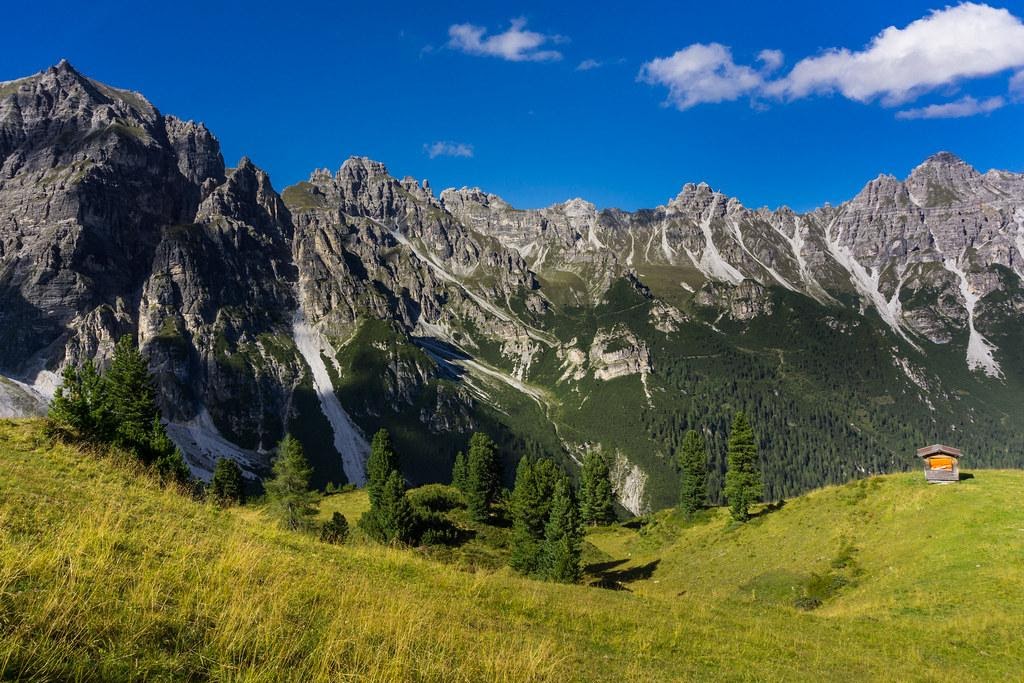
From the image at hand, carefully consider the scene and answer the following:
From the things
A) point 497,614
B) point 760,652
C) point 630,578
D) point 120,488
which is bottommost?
point 630,578

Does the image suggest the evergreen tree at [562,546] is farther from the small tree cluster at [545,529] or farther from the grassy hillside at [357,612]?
the grassy hillside at [357,612]

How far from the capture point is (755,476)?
183 ft

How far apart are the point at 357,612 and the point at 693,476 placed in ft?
227

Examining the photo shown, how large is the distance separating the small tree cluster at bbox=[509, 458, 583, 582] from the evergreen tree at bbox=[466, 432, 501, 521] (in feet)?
18.0

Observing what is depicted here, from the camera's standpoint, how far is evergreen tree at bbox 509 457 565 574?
44144 millimetres

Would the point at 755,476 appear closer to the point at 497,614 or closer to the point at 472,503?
the point at 472,503

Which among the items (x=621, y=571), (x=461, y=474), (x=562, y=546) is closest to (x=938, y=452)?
(x=621, y=571)

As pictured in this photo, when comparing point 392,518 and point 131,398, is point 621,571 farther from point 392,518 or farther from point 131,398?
point 131,398

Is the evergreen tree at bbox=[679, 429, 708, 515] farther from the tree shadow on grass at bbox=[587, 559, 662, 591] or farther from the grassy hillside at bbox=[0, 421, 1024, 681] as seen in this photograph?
the grassy hillside at bbox=[0, 421, 1024, 681]

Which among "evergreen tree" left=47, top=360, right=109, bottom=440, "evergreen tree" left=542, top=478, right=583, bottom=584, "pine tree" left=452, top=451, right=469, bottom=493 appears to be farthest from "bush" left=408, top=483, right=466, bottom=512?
"evergreen tree" left=47, top=360, right=109, bottom=440

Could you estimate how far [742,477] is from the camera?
182 ft

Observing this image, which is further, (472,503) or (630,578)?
(472,503)

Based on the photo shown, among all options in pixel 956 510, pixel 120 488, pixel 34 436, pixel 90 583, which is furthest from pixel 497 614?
pixel 956 510

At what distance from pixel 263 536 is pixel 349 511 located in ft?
189
